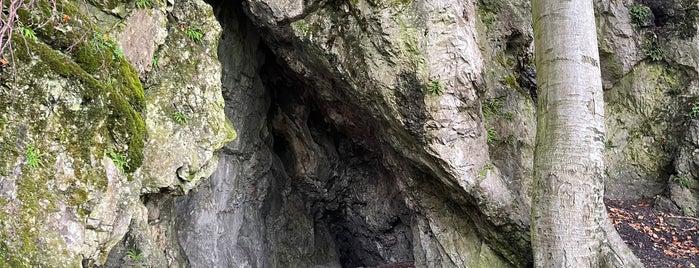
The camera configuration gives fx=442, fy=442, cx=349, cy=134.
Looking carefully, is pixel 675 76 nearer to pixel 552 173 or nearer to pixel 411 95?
pixel 552 173

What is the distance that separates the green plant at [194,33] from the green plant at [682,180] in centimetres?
787

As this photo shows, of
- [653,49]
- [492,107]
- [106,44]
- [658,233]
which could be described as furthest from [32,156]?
[653,49]

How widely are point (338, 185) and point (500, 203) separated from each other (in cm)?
451

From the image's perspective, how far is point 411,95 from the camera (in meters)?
5.84

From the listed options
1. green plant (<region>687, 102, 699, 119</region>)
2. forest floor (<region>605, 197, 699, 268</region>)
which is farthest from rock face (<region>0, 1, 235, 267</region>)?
green plant (<region>687, 102, 699, 119</region>)

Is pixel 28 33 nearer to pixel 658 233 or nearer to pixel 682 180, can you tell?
pixel 658 233

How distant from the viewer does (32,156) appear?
10.1ft

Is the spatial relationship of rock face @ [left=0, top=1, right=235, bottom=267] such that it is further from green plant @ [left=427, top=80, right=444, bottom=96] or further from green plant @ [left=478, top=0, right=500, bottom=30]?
green plant @ [left=478, top=0, right=500, bottom=30]

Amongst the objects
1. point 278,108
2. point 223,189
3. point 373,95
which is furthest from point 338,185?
point 373,95

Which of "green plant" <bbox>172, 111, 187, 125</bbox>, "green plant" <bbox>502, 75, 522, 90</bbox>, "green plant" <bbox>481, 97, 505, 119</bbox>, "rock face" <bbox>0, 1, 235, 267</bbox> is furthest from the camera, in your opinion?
"green plant" <bbox>502, 75, 522, 90</bbox>

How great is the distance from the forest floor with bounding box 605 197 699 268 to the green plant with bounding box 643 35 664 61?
9.58ft

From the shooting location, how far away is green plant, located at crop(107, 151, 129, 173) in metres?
3.64

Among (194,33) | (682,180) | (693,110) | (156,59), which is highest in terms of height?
(693,110)

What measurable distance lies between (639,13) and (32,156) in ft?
33.2
